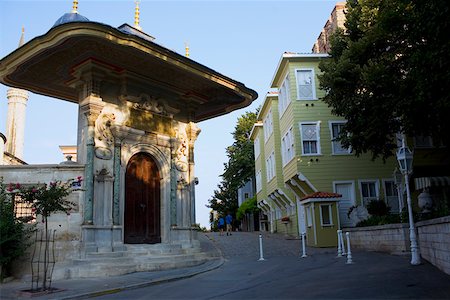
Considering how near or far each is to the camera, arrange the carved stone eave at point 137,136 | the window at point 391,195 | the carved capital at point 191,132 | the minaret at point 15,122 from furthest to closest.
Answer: the minaret at point 15,122 → the window at point 391,195 → the carved capital at point 191,132 → the carved stone eave at point 137,136

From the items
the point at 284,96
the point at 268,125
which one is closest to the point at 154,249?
the point at 284,96

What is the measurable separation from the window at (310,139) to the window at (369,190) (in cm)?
334

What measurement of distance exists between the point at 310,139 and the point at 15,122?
31.1m

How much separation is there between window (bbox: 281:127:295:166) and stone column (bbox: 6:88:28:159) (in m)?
27.8

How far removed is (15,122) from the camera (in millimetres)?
42844

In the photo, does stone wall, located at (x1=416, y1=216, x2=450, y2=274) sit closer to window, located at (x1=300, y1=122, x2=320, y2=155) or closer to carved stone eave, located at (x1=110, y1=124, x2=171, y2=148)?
carved stone eave, located at (x1=110, y1=124, x2=171, y2=148)

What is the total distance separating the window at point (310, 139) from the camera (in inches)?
1002

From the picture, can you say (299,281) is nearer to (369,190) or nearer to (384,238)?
(384,238)

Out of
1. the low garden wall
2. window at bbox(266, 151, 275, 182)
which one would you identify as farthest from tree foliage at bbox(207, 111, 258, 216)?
the low garden wall

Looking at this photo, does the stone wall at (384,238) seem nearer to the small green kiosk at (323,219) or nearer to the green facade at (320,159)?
the small green kiosk at (323,219)

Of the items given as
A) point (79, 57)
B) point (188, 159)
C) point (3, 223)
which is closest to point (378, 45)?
point (188, 159)

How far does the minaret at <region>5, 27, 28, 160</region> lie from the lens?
1673 inches

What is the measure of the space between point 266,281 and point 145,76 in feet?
26.6

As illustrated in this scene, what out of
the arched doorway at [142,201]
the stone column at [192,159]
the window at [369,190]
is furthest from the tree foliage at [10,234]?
the window at [369,190]
